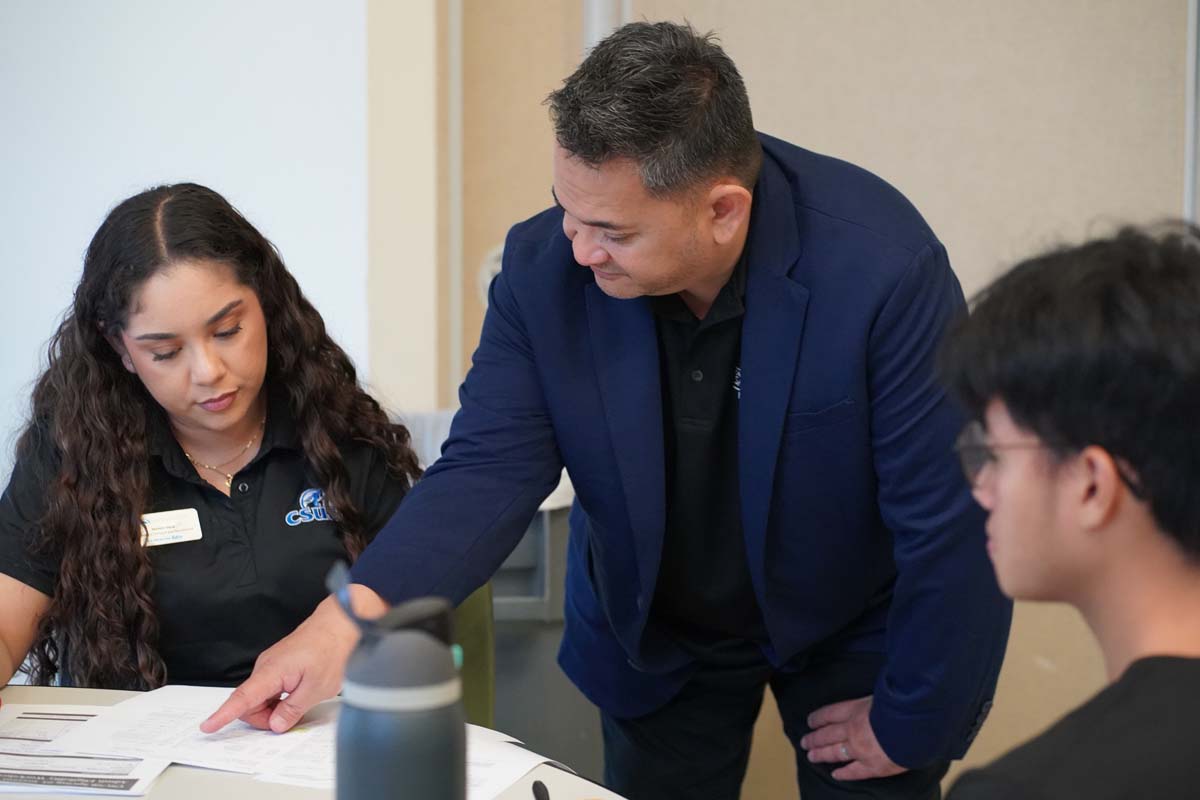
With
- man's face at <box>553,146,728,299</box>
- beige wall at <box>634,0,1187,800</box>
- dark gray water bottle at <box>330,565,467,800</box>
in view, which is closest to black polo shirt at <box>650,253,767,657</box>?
man's face at <box>553,146,728,299</box>

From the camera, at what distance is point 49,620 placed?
1.73 metres

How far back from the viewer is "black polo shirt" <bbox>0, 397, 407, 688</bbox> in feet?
5.75

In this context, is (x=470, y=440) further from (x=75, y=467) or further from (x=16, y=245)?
(x=16, y=245)

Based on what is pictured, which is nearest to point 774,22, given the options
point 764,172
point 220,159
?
point 220,159

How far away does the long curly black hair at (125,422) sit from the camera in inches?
67.6

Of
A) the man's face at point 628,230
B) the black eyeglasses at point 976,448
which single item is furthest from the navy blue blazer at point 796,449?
the black eyeglasses at point 976,448

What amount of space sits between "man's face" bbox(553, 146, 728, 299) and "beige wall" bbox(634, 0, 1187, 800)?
173 cm

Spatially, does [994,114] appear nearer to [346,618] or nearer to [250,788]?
[346,618]

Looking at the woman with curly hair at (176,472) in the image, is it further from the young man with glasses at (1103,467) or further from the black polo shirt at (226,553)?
the young man with glasses at (1103,467)

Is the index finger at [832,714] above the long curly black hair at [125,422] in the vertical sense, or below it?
below

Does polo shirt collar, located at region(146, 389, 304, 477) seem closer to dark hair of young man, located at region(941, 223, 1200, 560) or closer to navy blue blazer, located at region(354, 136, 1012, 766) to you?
navy blue blazer, located at region(354, 136, 1012, 766)

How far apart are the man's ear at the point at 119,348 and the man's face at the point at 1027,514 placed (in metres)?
1.33

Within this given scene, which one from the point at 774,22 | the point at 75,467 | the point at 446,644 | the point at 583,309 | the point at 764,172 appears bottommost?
the point at 75,467

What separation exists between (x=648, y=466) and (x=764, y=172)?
1.38 ft
